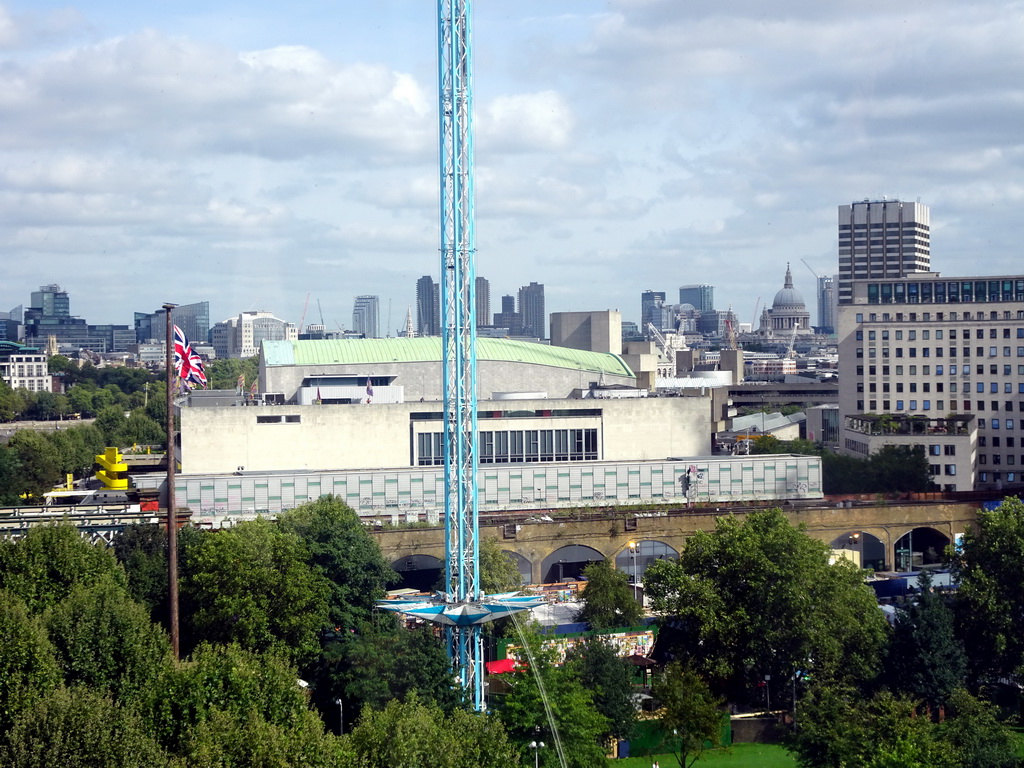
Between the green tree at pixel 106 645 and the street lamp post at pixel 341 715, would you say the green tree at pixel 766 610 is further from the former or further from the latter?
the green tree at pixel 106 645

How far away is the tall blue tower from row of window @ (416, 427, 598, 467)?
37291mm

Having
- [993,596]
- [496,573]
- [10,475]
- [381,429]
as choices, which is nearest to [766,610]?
[993,596]

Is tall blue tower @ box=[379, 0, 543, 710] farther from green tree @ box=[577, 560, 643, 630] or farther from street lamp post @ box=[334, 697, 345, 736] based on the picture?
green tree @ box=[577, 560, 643, 630]

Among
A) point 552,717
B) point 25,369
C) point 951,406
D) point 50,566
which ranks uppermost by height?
point 25,369

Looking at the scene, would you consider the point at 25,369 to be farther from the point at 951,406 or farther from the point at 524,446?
the point at 951,406

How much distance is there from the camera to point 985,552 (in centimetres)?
4006

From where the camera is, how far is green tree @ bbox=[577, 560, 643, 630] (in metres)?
42.3

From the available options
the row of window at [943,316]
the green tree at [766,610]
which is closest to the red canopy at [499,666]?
the green tree at [766,610]

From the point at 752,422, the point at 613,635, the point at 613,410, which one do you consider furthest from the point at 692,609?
the point at 752,422

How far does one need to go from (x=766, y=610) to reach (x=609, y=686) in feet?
21.4

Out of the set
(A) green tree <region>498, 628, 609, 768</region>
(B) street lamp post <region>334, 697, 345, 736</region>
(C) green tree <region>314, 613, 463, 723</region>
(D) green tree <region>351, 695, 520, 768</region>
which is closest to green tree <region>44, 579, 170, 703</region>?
(C) green tree <region>314, 613, 463, 723</region>

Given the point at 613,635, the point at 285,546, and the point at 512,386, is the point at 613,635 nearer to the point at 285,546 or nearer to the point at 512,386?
the point at 285,546

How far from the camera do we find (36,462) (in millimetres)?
81938

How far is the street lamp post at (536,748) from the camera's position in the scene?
27734 millimetres
